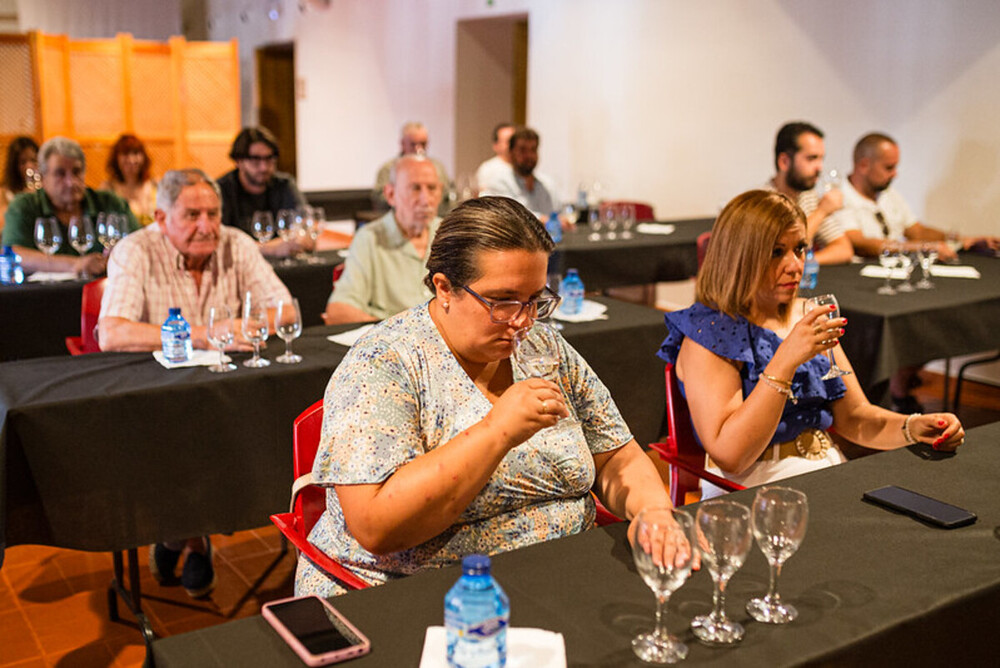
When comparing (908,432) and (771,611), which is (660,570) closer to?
(771,611)

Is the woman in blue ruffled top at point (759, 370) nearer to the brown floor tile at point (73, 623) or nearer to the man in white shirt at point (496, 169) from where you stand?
the brown floor tile at point (73, 623)

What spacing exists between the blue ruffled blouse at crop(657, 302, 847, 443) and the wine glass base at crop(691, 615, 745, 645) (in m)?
1.01

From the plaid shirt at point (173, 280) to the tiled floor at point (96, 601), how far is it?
836mm

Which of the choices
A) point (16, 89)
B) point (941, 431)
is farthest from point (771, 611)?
point (16, 89)

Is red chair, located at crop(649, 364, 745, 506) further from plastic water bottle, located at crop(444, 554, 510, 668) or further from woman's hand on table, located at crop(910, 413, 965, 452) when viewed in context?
plastic water bottle, located at crop(444, 554, 510, 668)

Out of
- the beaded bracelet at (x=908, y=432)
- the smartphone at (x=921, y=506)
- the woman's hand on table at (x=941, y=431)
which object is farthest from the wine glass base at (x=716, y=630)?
the beaded bracelet at (x=908, y=432)

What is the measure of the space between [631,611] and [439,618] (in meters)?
0.27

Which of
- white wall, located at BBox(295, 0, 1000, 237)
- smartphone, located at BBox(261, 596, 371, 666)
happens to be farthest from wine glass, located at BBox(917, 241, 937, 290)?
smartphone, located at BBox(261, 596, 371, 666)

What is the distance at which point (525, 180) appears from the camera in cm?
677

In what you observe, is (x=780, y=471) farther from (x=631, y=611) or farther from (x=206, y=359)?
(x=206, y=359)

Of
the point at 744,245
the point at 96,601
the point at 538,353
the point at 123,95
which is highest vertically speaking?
the point at 123,95

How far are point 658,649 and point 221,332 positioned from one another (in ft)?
5.95

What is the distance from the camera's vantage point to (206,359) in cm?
275

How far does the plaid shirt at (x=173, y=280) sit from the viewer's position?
303 cm
